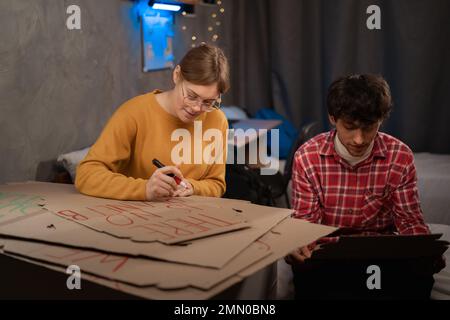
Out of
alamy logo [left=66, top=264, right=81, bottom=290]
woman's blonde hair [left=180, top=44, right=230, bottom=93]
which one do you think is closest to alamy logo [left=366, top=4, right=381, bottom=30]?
woman's blonde hair [left=180, top=44, right=230, bottom=93]

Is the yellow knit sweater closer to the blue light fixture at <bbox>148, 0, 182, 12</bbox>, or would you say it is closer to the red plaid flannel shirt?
the red plaid flannel shirt

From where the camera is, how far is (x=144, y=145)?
1.68 metres

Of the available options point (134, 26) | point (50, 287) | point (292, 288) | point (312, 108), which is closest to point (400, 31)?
point (312, 108)

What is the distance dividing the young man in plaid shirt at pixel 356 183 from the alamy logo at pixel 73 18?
4.52 feet

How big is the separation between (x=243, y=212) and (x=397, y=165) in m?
0.61

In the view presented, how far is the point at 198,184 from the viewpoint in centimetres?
162

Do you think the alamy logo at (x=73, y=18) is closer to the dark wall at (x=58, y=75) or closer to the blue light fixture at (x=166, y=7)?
the dark wall at (x=58, y=75)

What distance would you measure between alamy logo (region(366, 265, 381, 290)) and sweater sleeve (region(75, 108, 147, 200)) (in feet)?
2.03

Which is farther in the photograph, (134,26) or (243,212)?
(134,26)

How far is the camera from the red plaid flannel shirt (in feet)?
5.27

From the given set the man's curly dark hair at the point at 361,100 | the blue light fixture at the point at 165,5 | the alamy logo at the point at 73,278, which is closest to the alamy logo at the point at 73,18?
the blue light fixture at the point at 165,5

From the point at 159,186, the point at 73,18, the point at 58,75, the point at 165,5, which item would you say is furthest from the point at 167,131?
the point at 165,5
